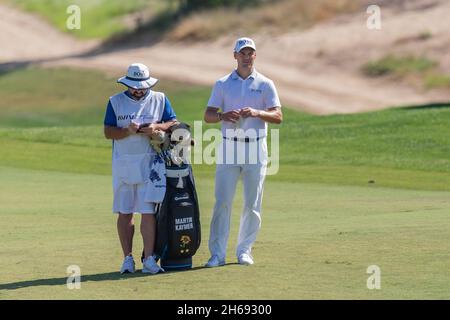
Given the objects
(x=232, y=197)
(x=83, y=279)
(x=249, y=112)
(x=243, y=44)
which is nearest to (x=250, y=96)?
(x=249, y=112)

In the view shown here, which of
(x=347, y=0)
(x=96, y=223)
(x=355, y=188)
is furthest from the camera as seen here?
(x=347, y=0)

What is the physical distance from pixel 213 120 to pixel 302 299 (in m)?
2.81

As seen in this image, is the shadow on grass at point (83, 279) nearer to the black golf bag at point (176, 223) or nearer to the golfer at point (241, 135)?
the black golf bag at point (176, 223)

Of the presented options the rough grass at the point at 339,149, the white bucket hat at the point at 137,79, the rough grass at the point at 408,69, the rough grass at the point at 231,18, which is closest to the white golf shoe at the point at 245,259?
the white bucket hat at the point at 137,79

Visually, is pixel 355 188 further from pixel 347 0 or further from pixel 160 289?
pixel 347 0

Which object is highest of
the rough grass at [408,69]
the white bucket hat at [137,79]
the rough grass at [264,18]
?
the rough grass at [264,18]

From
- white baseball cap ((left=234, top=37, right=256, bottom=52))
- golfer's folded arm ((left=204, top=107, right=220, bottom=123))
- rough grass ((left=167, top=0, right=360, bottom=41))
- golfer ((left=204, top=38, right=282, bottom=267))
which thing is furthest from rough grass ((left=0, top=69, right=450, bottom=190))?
rough grass ((left=167, top=0, right=360, bottom=41))

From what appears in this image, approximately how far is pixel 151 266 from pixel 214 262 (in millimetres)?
725

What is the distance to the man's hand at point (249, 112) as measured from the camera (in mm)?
12211

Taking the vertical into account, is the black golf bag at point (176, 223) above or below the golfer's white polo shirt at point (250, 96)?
below

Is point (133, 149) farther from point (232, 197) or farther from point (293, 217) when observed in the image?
point (293, 217)

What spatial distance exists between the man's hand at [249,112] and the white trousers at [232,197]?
0.39 metres
